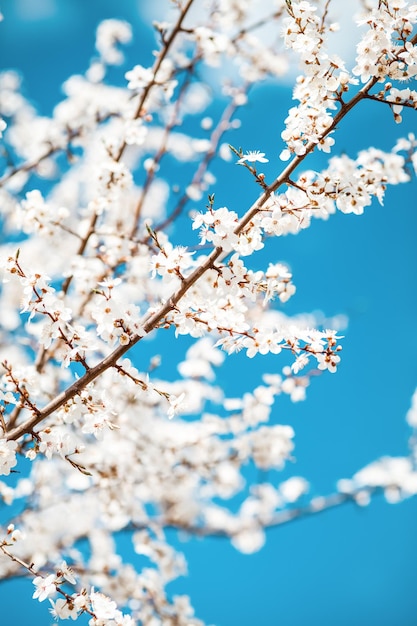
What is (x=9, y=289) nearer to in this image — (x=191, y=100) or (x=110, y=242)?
(x=191, y=100)

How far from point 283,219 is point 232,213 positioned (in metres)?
0.36

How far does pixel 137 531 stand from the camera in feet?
21.2

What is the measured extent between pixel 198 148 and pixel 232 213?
5.46 metres

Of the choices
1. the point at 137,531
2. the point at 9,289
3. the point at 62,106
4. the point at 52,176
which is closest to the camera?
the point at 137,531

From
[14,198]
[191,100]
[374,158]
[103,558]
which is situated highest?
[191,100]

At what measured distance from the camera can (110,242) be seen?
471cm

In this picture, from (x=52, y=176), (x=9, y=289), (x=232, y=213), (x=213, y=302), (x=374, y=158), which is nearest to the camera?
(x=232, y=213)

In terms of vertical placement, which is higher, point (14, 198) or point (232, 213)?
point (14, 198)

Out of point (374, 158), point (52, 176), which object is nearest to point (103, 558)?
point (52, 176)

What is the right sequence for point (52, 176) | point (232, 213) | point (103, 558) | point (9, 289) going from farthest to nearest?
point (9, 289), point (52, 176), point (103, 558), point (232, 213)

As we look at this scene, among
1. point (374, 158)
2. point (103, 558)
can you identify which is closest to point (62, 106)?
point (374, 158)

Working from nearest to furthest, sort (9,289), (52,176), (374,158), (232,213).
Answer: (232,213), (374,158), (52,176), (9,289)

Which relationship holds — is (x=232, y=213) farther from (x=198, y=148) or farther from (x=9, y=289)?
(x=9, y=289)

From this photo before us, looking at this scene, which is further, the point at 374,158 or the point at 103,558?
the point at 103,558
